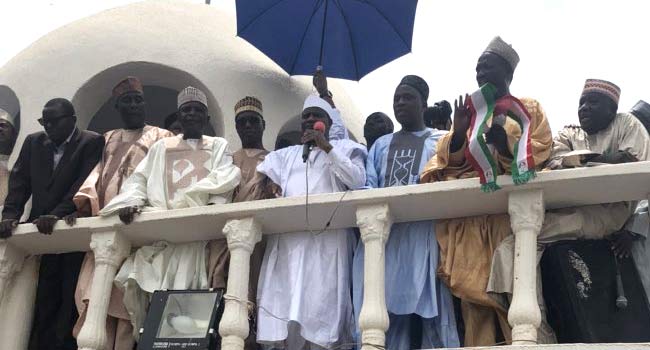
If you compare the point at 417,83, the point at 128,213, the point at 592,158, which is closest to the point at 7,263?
the point at 128,213

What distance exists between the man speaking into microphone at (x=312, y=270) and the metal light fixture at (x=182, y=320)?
0.98ft

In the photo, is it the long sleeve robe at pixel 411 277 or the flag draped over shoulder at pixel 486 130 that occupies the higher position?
the flag draped over shoulder at pixel 486 130

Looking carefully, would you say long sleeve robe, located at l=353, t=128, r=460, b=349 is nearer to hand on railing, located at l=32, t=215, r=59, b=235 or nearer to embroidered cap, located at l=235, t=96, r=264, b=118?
embroidered cap, located at l=235, t=96, r=264, b=118

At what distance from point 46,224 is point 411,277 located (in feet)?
7.81

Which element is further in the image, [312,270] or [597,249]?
[312,270]

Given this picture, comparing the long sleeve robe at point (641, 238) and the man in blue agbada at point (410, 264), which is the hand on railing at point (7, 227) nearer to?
the man in blue agbada at point (410, 264)

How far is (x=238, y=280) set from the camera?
5883 mm

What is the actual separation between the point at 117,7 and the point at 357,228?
491cm

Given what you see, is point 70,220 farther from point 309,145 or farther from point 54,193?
point 309,145

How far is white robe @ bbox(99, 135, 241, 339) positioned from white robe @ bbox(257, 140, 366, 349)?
45 centimetres

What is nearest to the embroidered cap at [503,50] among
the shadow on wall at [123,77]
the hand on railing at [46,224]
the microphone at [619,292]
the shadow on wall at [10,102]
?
the microphone at [619,292]

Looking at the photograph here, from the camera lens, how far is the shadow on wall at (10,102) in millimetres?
9211

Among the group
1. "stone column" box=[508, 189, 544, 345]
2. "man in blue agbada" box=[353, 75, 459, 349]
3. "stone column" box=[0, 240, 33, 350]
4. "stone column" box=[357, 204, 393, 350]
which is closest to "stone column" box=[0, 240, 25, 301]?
"stone column" box=[0, 240, 33, 350]

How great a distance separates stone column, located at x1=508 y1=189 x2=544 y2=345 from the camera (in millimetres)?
5160
